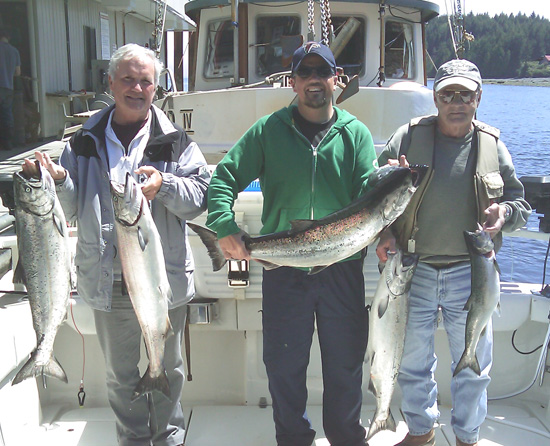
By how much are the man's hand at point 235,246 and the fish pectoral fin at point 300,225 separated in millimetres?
263

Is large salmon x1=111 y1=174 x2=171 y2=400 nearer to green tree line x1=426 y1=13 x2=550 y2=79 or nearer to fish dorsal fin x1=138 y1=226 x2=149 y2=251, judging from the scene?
fish dorsal fin x1=138 y1=226 x2=149 y2=251

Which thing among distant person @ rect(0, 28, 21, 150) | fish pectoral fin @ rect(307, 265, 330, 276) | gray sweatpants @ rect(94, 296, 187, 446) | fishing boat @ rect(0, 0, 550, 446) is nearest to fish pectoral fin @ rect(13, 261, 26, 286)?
gray sweatpants @ rect(94, 296, 187, 446)

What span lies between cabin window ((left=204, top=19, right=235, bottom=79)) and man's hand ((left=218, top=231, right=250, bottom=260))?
4.95 m

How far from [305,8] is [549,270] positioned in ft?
23.2

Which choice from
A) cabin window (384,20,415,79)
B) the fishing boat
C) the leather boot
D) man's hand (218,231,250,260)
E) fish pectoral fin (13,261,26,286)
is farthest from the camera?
cabin window (384,20,415,79)

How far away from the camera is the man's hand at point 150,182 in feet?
9.46

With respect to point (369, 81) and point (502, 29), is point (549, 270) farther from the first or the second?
point (502, 29)

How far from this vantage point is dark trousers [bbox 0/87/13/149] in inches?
541

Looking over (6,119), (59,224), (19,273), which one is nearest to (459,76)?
(59,224)

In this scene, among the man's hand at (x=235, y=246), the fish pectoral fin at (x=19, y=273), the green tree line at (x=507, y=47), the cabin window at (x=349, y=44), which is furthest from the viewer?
the green tree line at (x=507, y=47)

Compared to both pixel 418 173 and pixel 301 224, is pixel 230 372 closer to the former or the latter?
pixel 301 224

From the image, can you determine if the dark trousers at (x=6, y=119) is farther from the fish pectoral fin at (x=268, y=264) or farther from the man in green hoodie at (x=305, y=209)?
the fish pectoral fin at (x=268, y=264)

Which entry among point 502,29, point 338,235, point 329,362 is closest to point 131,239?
point 338,235

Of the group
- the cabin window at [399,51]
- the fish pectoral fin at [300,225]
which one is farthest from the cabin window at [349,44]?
the fish pectoral fin at [300,225]
